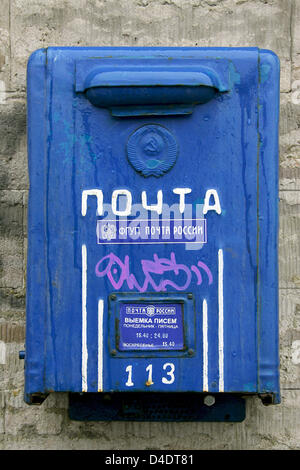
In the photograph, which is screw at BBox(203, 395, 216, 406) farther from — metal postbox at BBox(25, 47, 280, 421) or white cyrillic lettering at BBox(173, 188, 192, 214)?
white cyrillic lettering at BBox(173, 188, 192, 214)

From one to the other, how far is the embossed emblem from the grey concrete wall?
2.14ft

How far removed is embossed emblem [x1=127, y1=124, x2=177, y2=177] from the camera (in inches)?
74.1

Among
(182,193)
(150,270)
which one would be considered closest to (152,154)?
(182,193)

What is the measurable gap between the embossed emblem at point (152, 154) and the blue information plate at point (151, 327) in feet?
1.38

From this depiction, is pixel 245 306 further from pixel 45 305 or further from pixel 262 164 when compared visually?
pixel 45 305

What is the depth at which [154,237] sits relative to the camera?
74.0 inches

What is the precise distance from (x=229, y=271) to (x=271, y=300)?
6.3 inches

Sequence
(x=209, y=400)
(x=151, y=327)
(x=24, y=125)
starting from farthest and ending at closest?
(x=24, y=125)
(x=209, y=400)
(x=151, y=327)

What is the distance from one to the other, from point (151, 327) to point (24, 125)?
1.01 m

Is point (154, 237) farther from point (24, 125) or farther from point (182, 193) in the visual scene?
point (24, 125)

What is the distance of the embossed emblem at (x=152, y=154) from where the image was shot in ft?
6.18

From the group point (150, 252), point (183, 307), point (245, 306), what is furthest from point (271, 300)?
point (150, 252)

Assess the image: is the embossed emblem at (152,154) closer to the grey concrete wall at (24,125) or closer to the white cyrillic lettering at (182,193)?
the white cyrillic lettering at (182,193)

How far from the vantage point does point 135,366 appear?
1.87 metres
